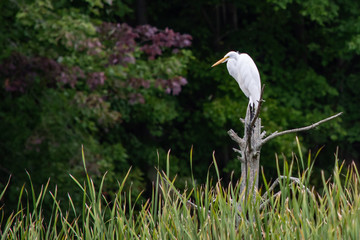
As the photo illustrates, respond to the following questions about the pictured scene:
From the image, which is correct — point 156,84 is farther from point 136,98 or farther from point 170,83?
point 136,98

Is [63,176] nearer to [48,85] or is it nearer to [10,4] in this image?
[48,85]

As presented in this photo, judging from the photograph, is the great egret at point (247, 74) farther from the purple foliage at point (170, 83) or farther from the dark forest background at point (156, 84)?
the purple foliage at point (170, 83)

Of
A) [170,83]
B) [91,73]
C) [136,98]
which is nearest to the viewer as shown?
[91,73]

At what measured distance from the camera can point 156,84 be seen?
8617 mm

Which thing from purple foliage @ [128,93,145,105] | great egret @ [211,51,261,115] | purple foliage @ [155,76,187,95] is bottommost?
purple foliage @ [128,93,145,105]

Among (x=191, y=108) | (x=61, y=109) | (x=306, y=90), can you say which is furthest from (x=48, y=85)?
(x=306, y=90)

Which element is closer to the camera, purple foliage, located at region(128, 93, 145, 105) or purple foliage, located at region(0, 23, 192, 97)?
purple foliage, located at region(0, 23, 192, 97)

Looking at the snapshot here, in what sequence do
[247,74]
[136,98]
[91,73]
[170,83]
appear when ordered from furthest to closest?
[170,83]
[136,98]
[91,73]
[247,74]

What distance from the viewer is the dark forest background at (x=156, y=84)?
8.01m

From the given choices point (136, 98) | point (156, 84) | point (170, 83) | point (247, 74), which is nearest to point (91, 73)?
point (136, 98)

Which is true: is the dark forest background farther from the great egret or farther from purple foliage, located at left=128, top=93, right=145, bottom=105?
the great egret

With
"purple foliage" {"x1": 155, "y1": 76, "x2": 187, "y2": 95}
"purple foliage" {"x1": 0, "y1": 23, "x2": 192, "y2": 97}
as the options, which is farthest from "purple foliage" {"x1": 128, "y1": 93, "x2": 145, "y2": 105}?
"purple foliage" {"x1": 155, "y1": 76, "x2": 187, "y2": 95}

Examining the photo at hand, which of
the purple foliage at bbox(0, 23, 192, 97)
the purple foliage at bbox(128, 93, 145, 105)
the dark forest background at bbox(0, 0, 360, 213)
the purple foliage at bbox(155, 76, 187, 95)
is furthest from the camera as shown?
the purple foliage at bbox(155, 76, 187, 95)

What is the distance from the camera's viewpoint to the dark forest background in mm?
8008
